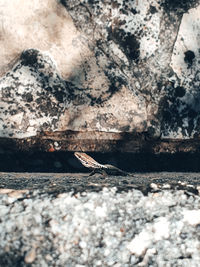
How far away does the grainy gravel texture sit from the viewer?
1.01 metres

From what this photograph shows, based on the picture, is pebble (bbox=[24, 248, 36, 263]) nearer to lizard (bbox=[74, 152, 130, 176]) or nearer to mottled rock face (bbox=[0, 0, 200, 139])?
lizard (bbox=[74, 152, 130, 176])

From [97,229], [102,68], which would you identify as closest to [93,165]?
[102,68]

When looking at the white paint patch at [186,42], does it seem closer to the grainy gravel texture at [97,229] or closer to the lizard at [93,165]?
the lizard at [93,165]

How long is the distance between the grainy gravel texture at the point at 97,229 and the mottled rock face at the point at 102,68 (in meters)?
0.87

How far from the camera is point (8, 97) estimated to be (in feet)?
6.10

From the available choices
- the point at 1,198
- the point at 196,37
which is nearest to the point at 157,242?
the point at 1,198

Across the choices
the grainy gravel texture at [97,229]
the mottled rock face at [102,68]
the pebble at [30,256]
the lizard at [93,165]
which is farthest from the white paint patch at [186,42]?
the pebble at [30,256]

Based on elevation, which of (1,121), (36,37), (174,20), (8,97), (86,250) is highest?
(174,20)

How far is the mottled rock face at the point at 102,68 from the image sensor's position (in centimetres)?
186

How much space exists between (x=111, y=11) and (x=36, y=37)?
505 mm

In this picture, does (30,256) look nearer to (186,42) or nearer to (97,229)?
(97,229)

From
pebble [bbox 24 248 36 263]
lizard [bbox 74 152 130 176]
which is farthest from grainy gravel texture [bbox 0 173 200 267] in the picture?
lizard [bbox 74 152 130 176]

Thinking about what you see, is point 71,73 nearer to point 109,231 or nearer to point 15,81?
point 15,81

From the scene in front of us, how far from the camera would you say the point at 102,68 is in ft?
6.30
